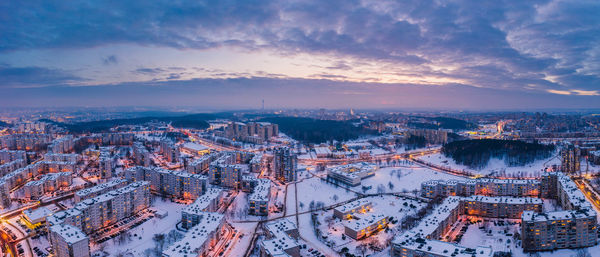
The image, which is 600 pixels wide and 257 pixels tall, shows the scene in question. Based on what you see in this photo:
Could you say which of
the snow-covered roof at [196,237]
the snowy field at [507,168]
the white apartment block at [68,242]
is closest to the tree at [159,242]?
the snow-covered roof at [196,237]

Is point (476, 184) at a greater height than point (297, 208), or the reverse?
point (476, 184)

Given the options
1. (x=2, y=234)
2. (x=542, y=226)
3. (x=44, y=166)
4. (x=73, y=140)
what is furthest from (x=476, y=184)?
(x=73, y=140)

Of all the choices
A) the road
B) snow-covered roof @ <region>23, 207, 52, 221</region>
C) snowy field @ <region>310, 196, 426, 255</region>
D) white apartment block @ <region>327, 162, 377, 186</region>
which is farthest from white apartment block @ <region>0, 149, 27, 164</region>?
snowy field @ <region>310, 196, 426, 255</region>

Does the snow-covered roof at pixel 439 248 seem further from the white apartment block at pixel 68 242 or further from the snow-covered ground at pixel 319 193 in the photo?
the white apartment block at pixel 68 242

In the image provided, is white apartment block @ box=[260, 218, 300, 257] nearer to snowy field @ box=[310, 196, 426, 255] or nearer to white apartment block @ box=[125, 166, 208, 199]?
snowy field @ box=[310, 196, 426, 255]

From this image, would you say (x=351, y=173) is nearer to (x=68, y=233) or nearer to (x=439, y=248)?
(x=439, y=248)

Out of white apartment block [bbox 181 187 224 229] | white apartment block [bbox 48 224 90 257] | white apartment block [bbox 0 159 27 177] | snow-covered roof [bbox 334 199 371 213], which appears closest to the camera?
white apartment block [bbox 48 224 90 257]

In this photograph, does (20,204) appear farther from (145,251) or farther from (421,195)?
(421,195)

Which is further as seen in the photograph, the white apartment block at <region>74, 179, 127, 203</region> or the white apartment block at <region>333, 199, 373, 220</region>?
the white apartment block at <region>74, 179, 127, 203</region>
